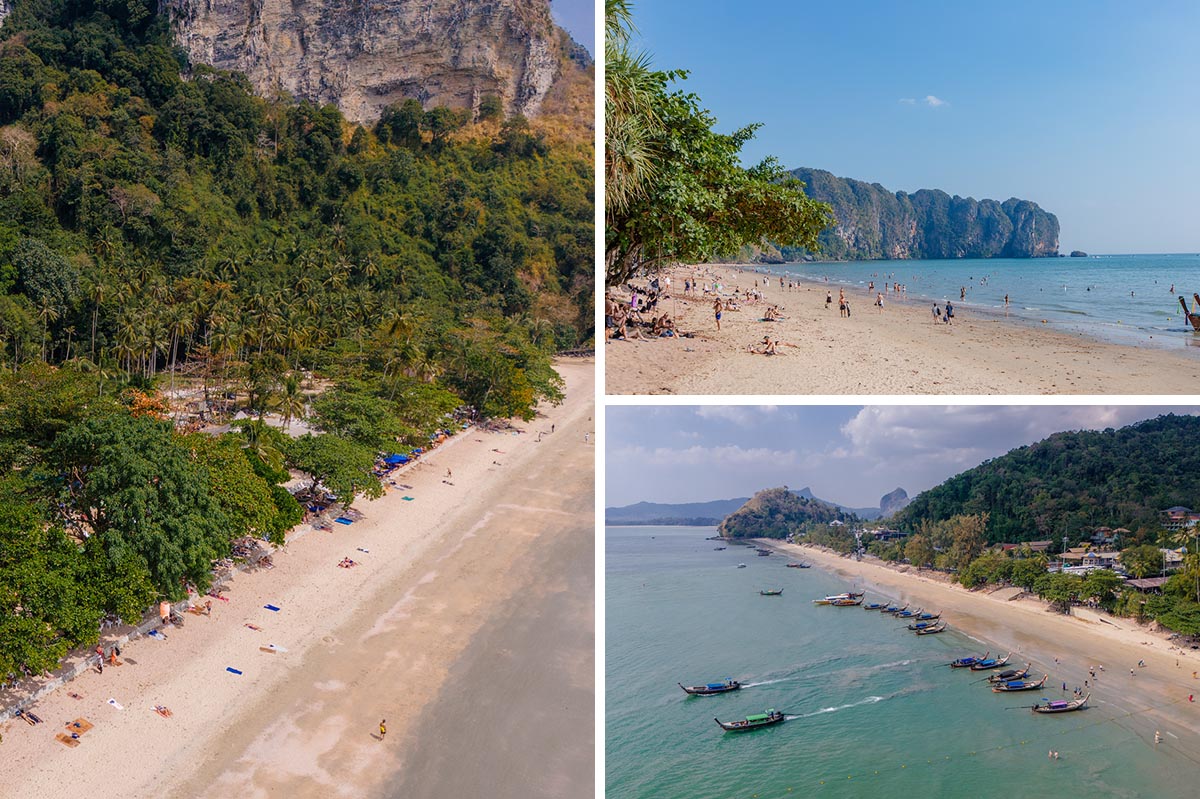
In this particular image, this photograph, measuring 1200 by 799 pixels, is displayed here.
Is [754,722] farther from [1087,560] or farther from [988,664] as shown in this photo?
[1087,560]

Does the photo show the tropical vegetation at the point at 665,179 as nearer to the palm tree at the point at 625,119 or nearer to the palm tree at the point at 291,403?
the palm tree at the point at 625,119

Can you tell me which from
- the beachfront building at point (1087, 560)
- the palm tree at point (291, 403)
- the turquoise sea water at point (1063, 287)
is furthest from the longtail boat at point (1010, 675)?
the palm tree at point (291, 403)

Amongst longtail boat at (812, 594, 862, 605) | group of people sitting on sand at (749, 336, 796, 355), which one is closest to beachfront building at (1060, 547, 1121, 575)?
longtail boat at (812, 594, 862, 605)

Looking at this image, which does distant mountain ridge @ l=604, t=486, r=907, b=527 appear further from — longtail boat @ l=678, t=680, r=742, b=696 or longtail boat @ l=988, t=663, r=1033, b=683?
longtail boat @ l=988, t=663, r=1033, b=683

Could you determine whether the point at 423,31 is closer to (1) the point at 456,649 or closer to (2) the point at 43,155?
(2) the point at 43,155

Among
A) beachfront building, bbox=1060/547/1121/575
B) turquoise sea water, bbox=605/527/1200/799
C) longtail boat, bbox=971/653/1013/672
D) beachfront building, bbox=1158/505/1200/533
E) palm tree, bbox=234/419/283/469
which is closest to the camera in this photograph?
beachfront building, bbox=1158/505/1200/533

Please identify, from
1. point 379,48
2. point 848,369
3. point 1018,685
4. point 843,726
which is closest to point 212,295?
point 843,726
